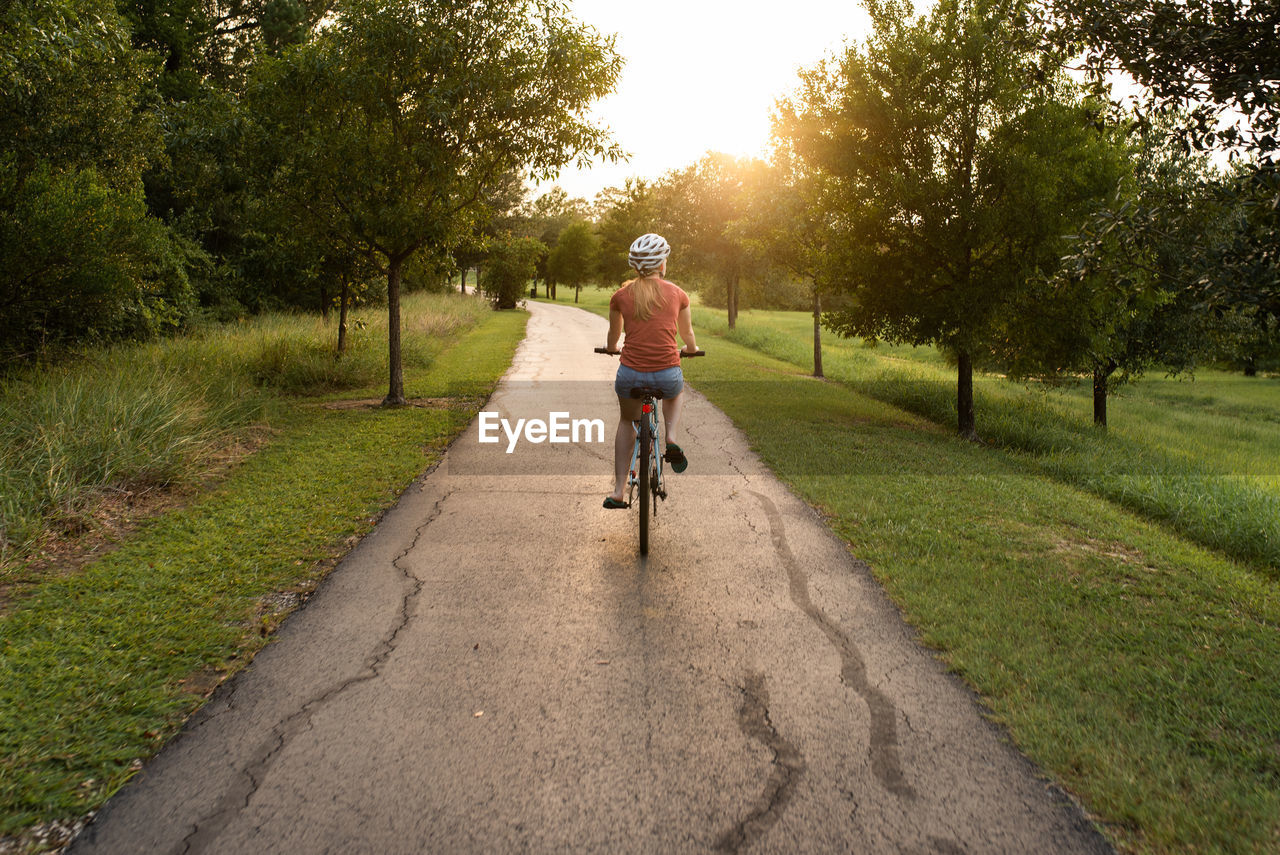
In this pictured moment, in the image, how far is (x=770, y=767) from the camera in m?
3.12

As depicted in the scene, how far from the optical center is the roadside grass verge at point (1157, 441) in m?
7.47

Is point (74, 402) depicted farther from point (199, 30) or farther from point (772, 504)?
point (199, 30)

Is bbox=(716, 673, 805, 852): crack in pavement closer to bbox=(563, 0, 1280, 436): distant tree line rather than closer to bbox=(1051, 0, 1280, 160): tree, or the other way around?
bbox=(1051, 0, 1280, 160): tree

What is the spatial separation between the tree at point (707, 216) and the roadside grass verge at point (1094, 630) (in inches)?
1108

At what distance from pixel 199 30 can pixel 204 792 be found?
32574mm

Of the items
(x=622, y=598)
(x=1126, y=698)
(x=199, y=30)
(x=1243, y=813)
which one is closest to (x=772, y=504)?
(x=622, y=598)

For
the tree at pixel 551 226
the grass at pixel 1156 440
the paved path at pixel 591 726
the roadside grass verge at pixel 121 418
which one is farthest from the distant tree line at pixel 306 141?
the tree at pixel 551 226

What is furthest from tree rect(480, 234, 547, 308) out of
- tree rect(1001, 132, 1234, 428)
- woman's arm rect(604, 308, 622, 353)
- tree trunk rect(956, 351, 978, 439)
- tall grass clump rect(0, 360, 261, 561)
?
woman's arm rect(604, 308, 622, 353)

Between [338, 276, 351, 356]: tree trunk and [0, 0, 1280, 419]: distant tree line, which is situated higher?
[0, 0, 1280, 419]: distant tree line

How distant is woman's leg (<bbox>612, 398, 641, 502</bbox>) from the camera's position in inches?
230

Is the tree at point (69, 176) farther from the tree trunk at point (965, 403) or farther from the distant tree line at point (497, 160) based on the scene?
the tree trunk at point (965, 403)

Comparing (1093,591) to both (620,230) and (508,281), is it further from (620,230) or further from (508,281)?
(620,230)

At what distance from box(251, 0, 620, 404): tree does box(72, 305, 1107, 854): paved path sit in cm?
769

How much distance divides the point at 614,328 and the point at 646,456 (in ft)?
3.62
